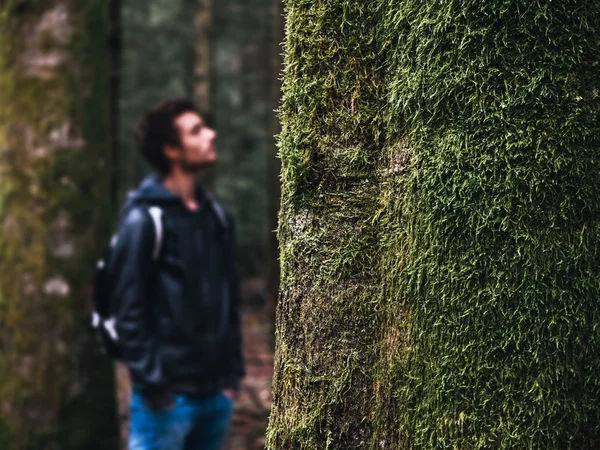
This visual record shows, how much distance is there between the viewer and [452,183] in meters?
1.67

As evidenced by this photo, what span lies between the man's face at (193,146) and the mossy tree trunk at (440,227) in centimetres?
285

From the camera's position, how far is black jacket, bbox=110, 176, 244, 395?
164 inches

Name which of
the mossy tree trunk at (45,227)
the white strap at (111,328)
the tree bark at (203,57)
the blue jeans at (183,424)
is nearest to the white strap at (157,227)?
the white strap at (111,328)

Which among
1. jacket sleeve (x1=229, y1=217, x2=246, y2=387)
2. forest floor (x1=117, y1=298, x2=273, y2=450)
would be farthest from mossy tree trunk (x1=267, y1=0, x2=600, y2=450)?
forest floor (x1=117, y1=298, x2=273, y2=450)

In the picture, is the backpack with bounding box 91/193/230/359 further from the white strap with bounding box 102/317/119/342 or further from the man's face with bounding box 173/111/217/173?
the man's face with bounding box 173/111/217/173

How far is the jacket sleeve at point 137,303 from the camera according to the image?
414 cm

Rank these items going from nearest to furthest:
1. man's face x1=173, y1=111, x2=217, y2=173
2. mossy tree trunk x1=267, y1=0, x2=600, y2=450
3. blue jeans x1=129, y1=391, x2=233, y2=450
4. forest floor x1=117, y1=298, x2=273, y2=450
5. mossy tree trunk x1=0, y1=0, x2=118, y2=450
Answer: mossy tree trunk x1=267, y1=0, x2=600, y2=450
blue jeans x1=129, y1=391, x2=233, y2=450
man's face x1=173, y1=111, x2=217, y2=173
mossy tree trunk x1=0, y1=0, x2=118, y2=450
forest floor x1=117, y1=298, x2=273, y2=450

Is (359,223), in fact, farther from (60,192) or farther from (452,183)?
(60,192)

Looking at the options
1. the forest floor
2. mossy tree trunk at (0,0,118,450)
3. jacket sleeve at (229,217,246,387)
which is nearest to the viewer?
jacket sleeve at (229,217,246,387)

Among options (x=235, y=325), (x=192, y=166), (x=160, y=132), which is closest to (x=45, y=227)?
(x=160, y=132)

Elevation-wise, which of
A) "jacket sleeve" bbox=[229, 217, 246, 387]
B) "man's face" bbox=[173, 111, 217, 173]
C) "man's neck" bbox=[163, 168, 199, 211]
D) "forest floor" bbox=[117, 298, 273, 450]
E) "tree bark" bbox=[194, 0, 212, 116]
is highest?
"tree bark" bbox=[194, 0, 212, 116]

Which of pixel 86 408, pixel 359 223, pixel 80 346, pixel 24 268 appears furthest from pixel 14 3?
pixel 359 223

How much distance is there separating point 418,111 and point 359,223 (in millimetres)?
308

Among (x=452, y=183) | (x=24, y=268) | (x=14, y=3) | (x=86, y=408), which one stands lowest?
(x=86, y=408)
